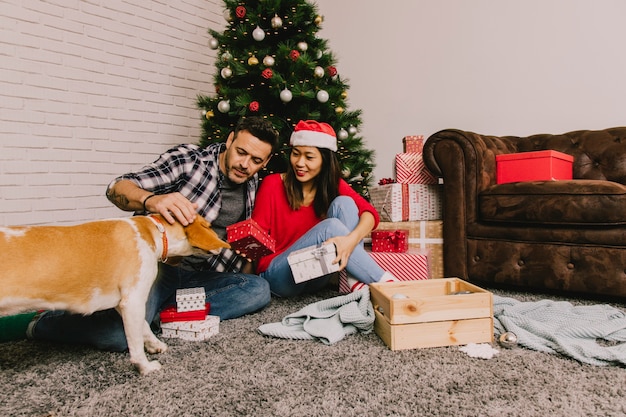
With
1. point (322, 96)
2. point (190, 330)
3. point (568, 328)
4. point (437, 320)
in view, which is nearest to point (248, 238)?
point (190, 330)

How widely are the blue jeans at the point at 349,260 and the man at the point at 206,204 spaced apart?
11cm

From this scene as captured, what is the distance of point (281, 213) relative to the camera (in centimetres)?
192

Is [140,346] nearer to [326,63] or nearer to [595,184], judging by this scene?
[595,184]

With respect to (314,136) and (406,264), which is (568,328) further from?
(314,136)

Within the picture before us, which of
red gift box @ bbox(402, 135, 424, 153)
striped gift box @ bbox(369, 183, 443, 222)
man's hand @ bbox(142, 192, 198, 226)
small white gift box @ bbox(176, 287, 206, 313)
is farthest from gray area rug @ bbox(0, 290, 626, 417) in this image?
red gift box @ bbox(402, 135, 424, 153)

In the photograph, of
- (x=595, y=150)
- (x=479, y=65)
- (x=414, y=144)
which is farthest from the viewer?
(x=479, y=65)

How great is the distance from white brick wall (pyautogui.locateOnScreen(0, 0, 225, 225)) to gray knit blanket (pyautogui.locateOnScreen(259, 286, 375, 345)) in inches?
79.0

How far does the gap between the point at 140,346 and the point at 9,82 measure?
2.23m

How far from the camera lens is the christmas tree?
248 cm

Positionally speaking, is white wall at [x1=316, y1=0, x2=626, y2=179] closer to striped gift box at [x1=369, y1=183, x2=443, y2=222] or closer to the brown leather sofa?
the brown leather sofa

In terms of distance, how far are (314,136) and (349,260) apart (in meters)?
0.59

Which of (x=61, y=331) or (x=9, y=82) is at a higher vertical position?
(x=9, y=82)

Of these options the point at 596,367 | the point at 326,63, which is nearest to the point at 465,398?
the point at 596,367

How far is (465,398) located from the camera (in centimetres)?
97
